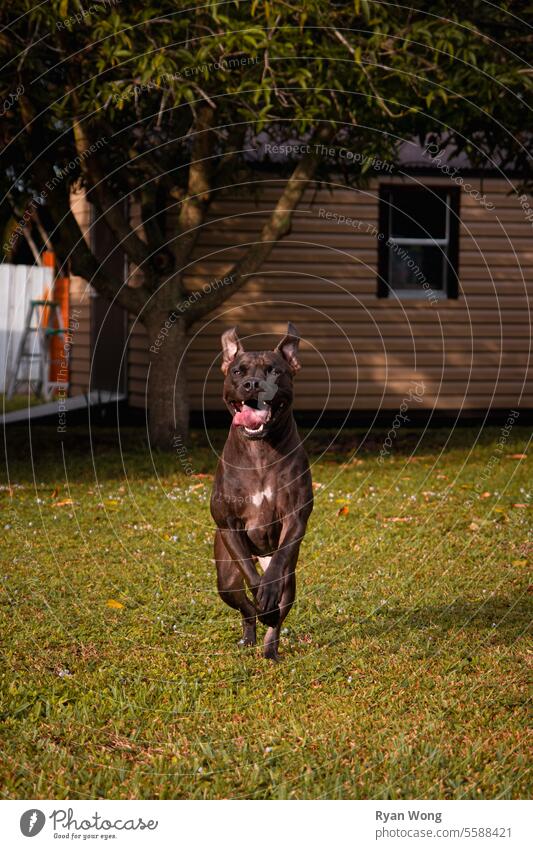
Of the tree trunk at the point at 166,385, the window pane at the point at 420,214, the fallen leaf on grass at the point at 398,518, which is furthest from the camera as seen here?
the window pane at the point at 420,214

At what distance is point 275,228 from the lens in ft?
57.7

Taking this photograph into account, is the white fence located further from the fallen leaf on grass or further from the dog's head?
the dog's head

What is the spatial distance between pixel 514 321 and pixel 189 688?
62.1 feet

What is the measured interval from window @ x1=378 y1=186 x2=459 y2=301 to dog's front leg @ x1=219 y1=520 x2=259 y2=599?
683 inches

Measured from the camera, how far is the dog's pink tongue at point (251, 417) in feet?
21.6

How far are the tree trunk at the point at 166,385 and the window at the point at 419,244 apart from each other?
7021mm

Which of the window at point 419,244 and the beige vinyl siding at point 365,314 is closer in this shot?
the beige vinyl siding at point 365,314

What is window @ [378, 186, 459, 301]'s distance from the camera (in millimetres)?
23906

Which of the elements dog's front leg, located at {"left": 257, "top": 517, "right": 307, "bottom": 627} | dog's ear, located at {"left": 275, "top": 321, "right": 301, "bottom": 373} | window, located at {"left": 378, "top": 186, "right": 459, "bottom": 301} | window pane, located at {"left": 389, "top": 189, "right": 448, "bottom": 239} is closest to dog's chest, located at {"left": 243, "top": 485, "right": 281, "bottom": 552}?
dog's front leg, located at {"left": 257, "top": 517, "right": 307, "bottom": 627}

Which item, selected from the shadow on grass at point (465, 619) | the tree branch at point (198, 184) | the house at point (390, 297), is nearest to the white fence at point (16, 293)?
the house at point (390, 297)

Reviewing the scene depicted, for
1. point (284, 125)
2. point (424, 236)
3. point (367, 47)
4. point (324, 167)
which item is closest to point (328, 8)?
point (367, 47)

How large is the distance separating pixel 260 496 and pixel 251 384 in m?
0.76

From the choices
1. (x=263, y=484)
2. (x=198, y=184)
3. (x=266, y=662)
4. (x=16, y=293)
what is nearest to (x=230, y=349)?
(x=263, y=484)

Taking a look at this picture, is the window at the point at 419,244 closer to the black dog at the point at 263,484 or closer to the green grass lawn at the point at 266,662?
the green grass lawn at the point at 266,662
